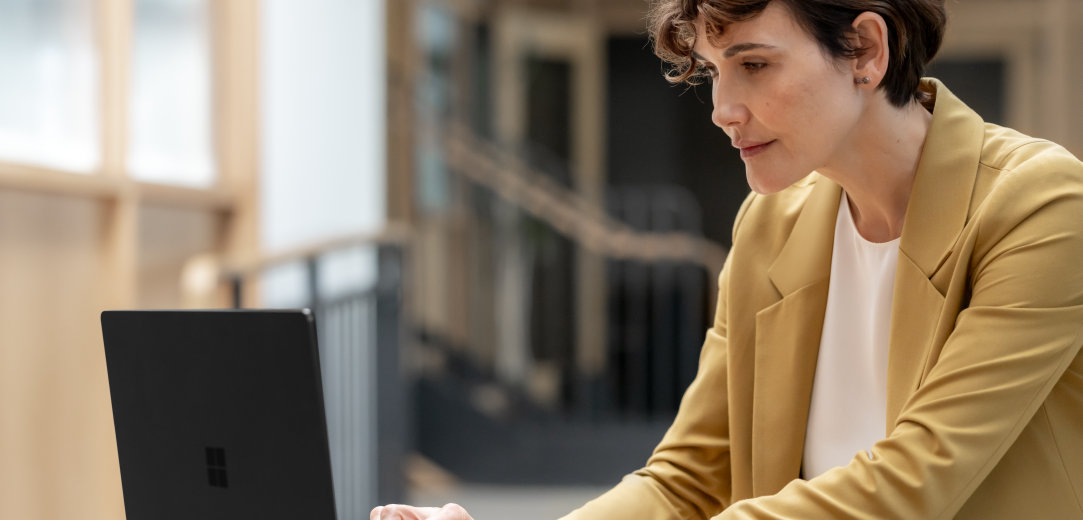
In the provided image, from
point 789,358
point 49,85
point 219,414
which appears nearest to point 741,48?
point 789,358

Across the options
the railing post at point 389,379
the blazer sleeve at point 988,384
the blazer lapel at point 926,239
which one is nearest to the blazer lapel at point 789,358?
the blazer lapel at point 926,239

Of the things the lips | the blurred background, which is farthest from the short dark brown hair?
the blurred background

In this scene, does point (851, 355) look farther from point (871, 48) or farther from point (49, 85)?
point (49, 85)

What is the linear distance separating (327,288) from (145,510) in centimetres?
325

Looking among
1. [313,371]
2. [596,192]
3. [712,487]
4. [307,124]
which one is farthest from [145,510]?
[596,192]

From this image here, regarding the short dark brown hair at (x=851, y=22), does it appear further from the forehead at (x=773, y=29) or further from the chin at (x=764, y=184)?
the chin at (x=764, y=184)

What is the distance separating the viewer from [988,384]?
3.66 feet

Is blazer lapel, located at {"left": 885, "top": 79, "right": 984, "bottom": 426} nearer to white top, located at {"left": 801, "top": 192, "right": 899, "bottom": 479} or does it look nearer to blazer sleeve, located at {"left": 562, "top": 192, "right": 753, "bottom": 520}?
white top, located at {"left": 801, "top": 192, "right": 899, "bottom": 479}

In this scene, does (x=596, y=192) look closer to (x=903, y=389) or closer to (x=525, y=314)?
(x=525, y=314)

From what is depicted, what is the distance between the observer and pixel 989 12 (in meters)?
8.48

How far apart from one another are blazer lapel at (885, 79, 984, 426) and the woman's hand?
19.2 inches

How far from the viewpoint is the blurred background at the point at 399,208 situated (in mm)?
2688

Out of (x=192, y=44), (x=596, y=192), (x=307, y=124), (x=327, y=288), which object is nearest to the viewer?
(x=192, y=44)

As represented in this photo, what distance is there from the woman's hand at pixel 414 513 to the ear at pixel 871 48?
64 cm
